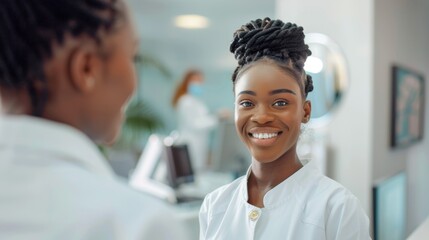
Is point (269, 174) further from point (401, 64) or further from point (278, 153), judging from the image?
point (401, 64)

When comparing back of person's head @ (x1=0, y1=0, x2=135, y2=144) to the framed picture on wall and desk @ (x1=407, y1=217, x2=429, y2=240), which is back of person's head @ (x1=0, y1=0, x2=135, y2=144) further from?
the framed picture on wall

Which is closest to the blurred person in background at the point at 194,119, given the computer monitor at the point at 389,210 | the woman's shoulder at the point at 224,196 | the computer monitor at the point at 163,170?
the computer monitor at the point at 163,170

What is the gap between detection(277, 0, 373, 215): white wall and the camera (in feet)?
6.63

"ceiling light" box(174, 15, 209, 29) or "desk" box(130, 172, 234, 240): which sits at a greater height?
"ceiling light" box(174, 15, 209, 29)

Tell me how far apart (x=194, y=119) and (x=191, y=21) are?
1214 mm

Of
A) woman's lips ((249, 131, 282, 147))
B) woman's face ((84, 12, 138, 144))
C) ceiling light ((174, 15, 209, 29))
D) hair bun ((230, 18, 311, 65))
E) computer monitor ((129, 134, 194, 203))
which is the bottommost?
computer monitor ((129, 134, 194, 203))

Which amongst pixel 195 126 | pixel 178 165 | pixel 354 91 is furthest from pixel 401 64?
pixel 195 126

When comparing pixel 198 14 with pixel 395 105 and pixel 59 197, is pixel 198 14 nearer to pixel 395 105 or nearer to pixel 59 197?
pixel 395 105

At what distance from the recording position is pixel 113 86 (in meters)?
0.45

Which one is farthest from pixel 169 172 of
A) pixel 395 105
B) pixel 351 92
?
pixel 395 105

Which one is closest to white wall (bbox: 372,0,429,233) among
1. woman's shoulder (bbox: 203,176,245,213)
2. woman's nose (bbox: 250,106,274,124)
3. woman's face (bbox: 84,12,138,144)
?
woman's shoulder (bbox: 203,176,245,213)

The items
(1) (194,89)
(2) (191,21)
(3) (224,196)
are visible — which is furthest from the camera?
(2) (191,21)

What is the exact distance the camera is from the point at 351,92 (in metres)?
2.09

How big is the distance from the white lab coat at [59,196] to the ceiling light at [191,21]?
4.24m
